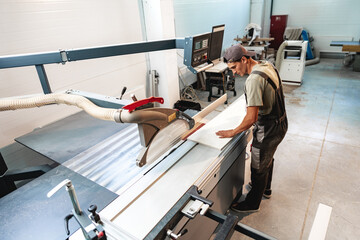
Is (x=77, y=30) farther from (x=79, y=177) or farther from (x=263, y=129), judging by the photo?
(x=263, y=129)

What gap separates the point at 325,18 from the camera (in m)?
7.29

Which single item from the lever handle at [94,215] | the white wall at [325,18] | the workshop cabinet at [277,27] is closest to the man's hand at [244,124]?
the lever handle at [94,215]

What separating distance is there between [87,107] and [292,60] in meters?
5.27

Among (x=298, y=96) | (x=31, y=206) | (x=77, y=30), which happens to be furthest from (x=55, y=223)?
(x=298, y=96)

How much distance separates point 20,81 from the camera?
7.95ft

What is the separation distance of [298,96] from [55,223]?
495 centimetres

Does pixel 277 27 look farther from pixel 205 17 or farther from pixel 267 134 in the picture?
pixel 267 134

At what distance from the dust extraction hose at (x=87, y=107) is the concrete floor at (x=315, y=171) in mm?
1609

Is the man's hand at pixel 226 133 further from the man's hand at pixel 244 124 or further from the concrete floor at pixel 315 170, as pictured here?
the concrete floor at pixel 315 170

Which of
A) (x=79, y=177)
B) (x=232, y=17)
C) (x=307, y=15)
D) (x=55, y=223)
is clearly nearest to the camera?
(x=55, y=223)

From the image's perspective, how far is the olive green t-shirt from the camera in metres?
1.57

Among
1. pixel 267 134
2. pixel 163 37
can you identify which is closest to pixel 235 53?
pixel 267 134

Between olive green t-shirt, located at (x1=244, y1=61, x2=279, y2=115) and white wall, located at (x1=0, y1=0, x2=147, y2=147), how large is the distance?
7.51 ft

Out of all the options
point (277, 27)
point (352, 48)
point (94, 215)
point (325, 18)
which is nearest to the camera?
point (94, 215)
